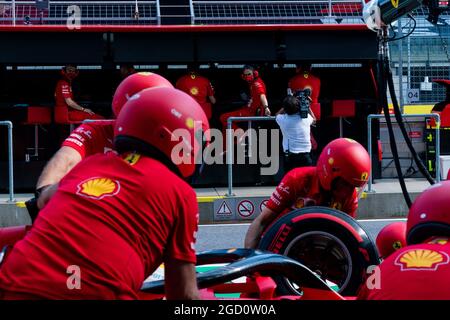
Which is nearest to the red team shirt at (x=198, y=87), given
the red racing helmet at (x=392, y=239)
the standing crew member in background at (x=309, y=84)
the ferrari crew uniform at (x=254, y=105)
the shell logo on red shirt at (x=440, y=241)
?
the ferrari crew uniform at (x=254, y=105)

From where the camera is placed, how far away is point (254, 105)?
15070 millimetres

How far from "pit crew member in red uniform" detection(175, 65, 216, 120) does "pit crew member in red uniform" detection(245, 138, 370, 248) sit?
29.6ft

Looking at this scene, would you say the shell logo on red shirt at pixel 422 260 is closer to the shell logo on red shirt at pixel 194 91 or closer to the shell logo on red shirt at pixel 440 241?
the shell logo on red shirt at pixel 440 241

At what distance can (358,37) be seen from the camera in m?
15.3

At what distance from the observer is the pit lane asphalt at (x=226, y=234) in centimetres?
1044

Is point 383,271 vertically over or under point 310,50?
under

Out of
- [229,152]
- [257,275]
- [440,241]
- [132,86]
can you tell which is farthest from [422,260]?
[229,152]

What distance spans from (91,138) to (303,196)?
1.77 m

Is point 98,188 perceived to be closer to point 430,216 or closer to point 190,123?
point 190,123

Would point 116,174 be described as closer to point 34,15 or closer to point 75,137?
point 75,137

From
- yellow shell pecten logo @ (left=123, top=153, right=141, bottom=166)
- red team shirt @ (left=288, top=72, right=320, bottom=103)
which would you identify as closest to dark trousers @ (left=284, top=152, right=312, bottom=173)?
red team shirt @ (left=288, top=72, right=320, bottom=103)

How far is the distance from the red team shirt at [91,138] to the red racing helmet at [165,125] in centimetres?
170

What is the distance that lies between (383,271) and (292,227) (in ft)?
7.45
